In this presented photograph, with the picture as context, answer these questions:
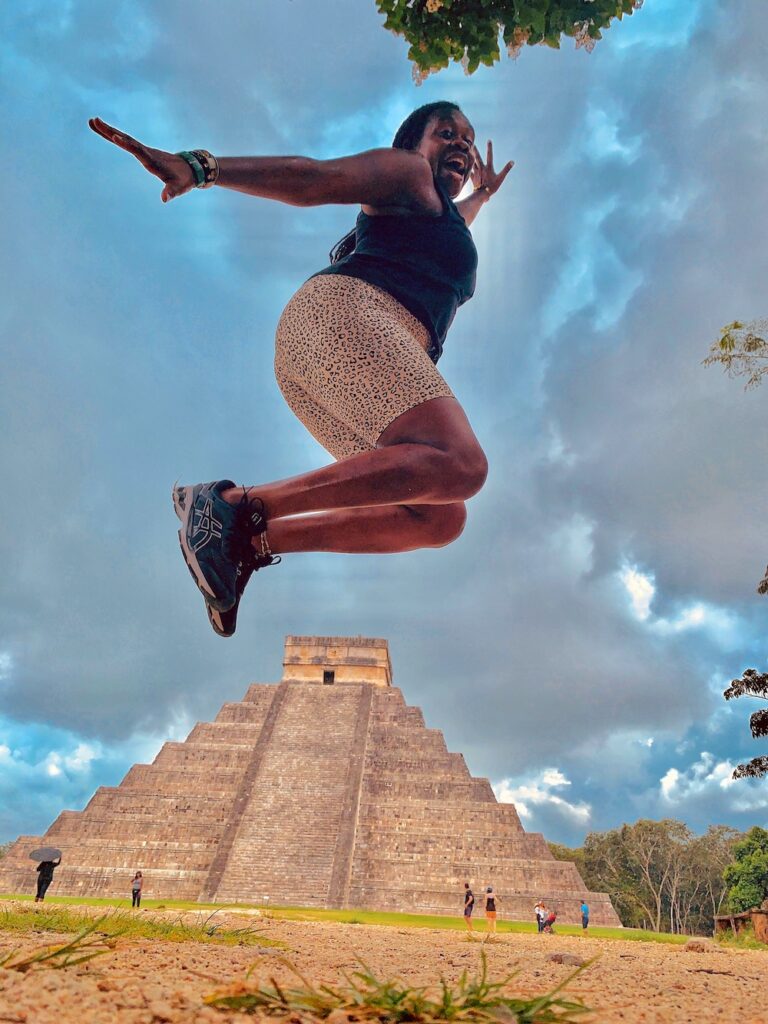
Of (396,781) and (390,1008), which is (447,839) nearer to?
(396,781)

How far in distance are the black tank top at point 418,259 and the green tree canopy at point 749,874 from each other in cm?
3561

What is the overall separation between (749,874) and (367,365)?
37576 mm

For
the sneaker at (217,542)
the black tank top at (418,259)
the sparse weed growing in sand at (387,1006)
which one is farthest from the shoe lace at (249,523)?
the sparse weed growing in sand at (387,1006)

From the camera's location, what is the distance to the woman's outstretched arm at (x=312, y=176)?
2619mm

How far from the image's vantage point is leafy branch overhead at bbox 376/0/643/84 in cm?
308

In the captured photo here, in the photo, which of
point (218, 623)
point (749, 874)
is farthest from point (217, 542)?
point (749, 874)

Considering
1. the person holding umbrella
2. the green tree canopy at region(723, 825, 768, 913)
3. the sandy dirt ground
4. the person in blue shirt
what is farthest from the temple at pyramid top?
the sandy dirt ground

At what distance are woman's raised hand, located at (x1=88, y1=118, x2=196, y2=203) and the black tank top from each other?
2.73 feet

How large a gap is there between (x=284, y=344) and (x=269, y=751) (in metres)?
30.7

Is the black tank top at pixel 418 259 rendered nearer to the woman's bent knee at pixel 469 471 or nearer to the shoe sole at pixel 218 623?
the woman's bent knee at pixel 469 471

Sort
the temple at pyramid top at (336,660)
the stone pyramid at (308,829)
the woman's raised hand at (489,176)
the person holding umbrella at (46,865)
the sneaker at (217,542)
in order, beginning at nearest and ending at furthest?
the sneaker at (217,542)
the woman's raised hand at (489,176)
the person holding umbrella at (46,865)
the stone pyramid at (308,829)
the temple at pyramid top at (336,660)

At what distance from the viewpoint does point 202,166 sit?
2.73 metres

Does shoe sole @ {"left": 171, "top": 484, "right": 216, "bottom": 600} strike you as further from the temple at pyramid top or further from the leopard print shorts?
the temple at pyramid top

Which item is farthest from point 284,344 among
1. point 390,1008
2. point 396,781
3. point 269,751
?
point 269,751
